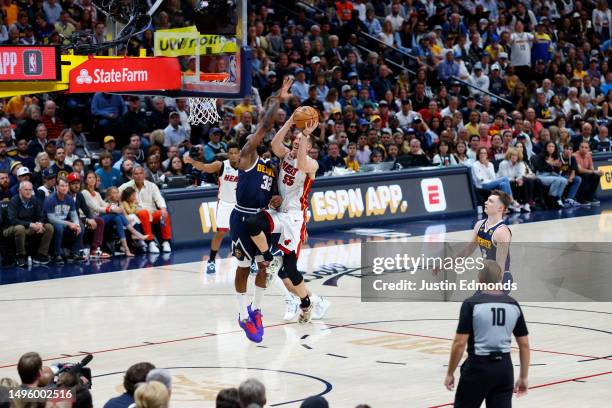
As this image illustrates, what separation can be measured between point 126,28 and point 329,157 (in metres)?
10.0

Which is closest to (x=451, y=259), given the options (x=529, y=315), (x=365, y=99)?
(x=529, y=315)

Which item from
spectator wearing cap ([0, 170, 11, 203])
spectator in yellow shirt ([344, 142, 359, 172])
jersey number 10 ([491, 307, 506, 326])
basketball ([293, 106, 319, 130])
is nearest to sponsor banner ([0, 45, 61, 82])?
basketball ([293, 106, 319, 130])

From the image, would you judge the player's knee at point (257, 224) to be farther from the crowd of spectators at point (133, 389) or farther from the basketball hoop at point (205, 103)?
the crowd of spectators at point (133, 389)

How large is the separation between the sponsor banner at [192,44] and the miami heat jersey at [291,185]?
1.73 metres

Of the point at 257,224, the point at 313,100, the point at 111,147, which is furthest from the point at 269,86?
the point at 257,224

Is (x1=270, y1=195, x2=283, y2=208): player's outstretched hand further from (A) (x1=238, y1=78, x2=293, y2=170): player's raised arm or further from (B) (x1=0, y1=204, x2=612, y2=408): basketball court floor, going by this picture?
(B) (x1=0, y1=204, x2=612, y2=408): basketball court floor

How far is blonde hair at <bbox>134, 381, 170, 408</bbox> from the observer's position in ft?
21.6

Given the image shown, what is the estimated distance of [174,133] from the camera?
75.7 ft

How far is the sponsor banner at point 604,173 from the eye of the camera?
90.7ft

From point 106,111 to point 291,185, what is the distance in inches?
397

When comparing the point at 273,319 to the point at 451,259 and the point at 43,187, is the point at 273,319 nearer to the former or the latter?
the point at 451,259

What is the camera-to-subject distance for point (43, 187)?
63.2ft

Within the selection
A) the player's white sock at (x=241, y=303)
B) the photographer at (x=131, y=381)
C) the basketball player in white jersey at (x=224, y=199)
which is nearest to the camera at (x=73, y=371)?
the photographer at (x=131, y=381)

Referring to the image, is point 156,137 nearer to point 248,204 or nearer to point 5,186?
point 5,186
